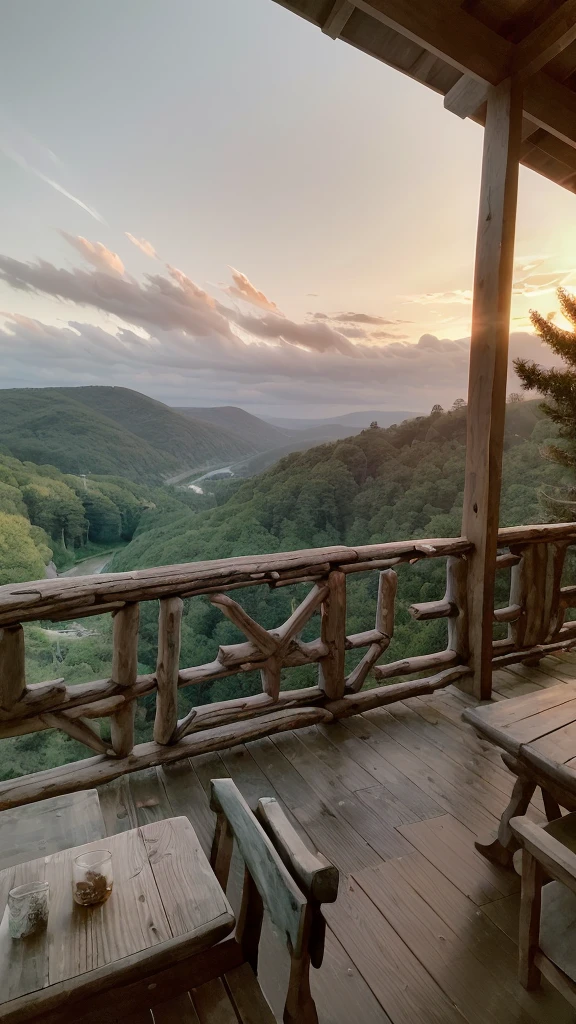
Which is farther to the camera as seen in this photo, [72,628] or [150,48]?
[72,628]

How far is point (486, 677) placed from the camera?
9.71 ft

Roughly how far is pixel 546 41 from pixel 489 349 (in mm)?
1421

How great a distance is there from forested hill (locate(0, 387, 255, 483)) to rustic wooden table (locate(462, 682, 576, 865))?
9271 millimetres

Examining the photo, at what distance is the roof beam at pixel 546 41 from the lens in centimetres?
225

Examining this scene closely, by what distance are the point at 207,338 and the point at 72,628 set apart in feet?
29.6

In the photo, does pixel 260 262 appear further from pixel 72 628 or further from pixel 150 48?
pixel 72 628

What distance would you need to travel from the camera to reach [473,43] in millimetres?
2396

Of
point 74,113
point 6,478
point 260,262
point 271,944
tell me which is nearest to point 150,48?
point 74,113

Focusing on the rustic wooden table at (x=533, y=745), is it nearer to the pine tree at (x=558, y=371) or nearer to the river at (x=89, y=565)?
the pine tree at (x=558, y=371)

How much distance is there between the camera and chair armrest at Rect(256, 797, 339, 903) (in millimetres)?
787

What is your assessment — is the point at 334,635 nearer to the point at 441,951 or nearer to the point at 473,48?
→ the point at 441,951

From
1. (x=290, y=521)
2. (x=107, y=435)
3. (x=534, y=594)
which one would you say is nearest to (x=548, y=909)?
(x=534, y=594)

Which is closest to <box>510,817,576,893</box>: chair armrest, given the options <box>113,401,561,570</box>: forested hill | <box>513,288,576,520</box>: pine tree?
<box>513,288,576,520</box>: pine tree

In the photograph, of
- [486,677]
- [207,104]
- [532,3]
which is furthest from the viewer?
[207,104]
